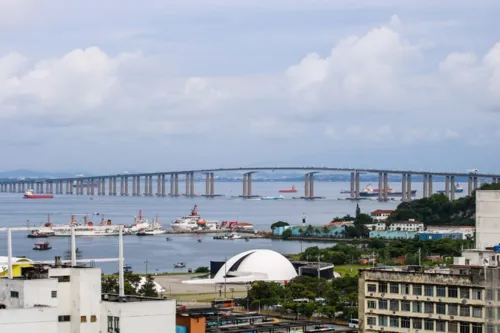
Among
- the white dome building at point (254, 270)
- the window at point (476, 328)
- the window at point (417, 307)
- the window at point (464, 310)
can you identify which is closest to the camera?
the window at point (476, 328)

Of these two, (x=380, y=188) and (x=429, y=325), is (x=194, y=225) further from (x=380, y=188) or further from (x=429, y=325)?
(x=429, y=325)

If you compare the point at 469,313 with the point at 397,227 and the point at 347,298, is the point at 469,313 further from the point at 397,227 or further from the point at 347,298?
the point at 397,227

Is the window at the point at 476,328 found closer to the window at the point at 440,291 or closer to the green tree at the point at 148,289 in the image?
the window at the point at 440,291

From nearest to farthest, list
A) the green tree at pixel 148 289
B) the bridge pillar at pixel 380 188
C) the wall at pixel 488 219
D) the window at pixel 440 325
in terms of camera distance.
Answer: the window at pixel 440 325 < the wall at pixel 488 219 < the green tree at pixel 148 289 < the bridge pillar at pixel 380 188

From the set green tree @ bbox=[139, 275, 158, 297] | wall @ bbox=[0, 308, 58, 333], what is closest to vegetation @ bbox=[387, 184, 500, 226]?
green tree @ bbox=[139, 275, 158, 297]

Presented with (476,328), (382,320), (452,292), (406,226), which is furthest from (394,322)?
(406,226)

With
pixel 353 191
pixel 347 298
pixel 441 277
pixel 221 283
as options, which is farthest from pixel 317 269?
pixel 353 191

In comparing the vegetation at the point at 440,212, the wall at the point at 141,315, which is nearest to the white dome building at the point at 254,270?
the wall at the point at 141,315
